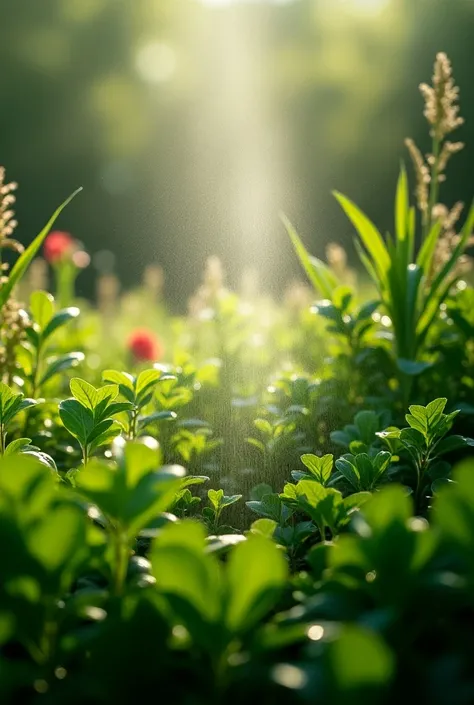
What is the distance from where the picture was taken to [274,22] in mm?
13305

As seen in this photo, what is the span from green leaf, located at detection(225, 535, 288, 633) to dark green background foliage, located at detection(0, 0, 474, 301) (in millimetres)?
11327

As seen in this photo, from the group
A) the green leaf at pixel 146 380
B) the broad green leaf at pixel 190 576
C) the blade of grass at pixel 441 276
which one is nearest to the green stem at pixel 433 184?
the blade of grass at pixel 441 276

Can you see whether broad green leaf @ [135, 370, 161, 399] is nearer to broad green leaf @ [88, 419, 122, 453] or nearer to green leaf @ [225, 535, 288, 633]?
broad green leaf @ [88, 419, 122, 453]

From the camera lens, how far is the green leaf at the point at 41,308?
5.60 feet

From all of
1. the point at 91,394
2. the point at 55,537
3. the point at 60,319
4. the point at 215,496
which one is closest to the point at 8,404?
the point at 91,394

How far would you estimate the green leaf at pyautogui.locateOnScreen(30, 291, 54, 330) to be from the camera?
5.60 feet

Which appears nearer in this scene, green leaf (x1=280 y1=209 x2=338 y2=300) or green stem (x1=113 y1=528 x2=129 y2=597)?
green stem (x1=113 y1=528 x2=129 y2=597)

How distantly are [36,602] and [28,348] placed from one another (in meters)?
1.18

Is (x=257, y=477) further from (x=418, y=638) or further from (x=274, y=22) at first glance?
(x=274, y=22)

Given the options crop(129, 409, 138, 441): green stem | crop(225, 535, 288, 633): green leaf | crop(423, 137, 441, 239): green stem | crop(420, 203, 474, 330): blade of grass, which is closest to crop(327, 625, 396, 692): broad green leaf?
crop(225, 535, 288, 633): green leaf

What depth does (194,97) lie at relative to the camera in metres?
12.4

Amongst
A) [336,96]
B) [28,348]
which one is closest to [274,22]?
[336,96]

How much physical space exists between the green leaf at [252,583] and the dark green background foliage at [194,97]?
11.3 m

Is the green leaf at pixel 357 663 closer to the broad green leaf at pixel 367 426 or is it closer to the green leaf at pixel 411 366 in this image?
the broad green leaf at pixel 367 426
